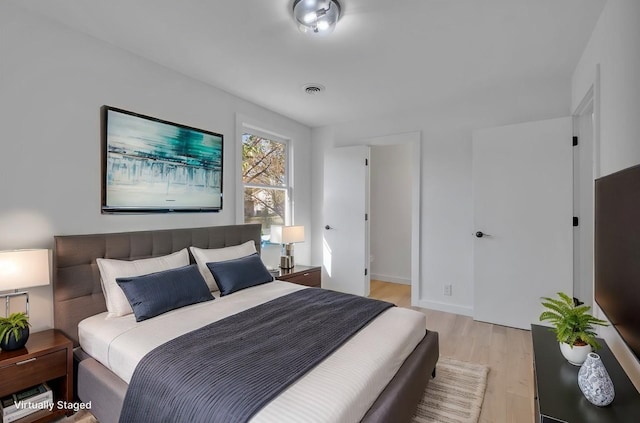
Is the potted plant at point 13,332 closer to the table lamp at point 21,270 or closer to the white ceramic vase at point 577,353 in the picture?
the table lamp at point 21,270

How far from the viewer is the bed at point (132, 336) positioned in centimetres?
Result: 138

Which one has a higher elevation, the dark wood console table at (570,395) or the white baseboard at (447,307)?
the dark wood console table at (570,395)

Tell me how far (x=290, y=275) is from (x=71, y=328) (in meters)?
1.91

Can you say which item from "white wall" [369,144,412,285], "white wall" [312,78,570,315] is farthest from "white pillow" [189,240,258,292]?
"white wall" [369,144,412,285]

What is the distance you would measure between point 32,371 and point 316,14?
263 cm

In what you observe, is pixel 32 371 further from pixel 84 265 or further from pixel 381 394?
pixel 381 394

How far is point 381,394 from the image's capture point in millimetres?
1471

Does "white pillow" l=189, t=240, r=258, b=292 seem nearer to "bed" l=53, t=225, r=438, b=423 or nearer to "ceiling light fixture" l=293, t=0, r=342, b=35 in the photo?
"bed" l=53, t=225, r=438, b=423

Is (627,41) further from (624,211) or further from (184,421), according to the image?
(184,421)

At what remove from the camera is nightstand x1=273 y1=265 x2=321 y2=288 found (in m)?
3.39

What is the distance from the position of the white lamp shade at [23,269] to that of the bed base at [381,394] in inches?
21.5

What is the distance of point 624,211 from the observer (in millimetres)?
1211

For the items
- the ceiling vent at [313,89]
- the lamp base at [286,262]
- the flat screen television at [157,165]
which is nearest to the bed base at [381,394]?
the flat screen television at [157,165]

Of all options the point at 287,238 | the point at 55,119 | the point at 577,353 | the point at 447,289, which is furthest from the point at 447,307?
the point at 55,119
